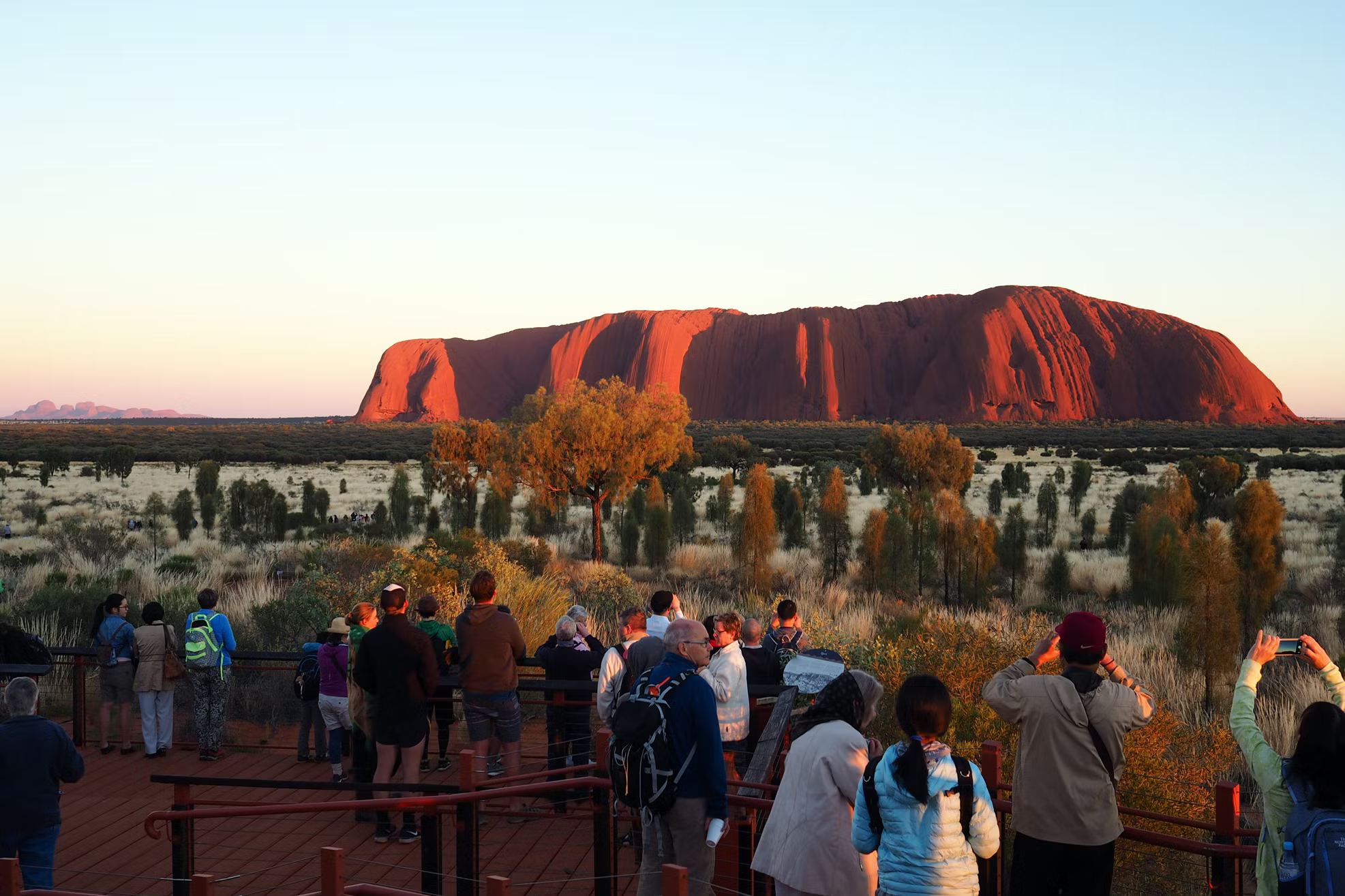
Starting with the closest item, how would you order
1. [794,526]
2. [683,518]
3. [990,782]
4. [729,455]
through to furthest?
1. [990,782]
2. [794,526]
3. [683,518]
4. [729,455]

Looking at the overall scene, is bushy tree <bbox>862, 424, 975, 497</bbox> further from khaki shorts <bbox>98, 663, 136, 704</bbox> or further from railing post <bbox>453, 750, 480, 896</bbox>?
railing post <bbox>453, 750, 480, 896</bbox>

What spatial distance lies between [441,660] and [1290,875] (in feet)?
19.7

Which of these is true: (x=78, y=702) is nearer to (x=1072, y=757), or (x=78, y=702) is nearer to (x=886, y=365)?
(x=1072, y=757)

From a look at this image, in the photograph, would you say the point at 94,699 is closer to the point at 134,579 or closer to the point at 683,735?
the point at 134,579

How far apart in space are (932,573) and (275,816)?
13.0m

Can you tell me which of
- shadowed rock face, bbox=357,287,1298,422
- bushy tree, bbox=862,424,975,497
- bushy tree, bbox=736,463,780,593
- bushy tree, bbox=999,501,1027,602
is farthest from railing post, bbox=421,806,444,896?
shadowed rock face, bbox=357,287,1298,422

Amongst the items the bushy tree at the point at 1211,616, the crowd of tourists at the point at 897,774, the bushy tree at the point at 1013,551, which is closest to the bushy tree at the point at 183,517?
the bushy tree at the point at 1013,551

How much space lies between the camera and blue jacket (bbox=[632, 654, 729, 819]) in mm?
3998

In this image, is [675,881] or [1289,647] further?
[1289,647]

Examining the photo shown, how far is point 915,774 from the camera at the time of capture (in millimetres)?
3176

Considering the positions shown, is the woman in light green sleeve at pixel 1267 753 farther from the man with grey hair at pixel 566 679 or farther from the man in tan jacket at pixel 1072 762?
the man with grey hair at pixel 566 679

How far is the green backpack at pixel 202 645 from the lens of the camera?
8.16m

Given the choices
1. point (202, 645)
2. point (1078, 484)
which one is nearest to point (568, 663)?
point (202, 645)

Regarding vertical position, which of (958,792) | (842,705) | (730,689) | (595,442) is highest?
(595,442)
